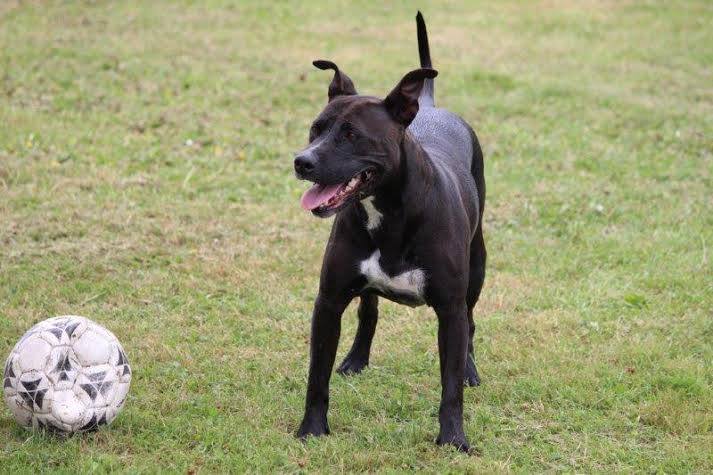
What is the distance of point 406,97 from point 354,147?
1.20 ft

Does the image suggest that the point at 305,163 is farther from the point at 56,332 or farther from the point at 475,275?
the point at 475,275

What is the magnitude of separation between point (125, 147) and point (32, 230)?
8.01 feet

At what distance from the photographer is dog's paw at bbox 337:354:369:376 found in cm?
607

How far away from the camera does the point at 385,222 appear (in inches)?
188

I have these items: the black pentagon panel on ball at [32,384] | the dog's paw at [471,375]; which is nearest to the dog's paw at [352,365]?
the dog's paw at [471,375]

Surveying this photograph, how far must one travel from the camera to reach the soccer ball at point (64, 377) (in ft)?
15.6

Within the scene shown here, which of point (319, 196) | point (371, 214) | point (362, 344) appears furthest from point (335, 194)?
point (362, 344)

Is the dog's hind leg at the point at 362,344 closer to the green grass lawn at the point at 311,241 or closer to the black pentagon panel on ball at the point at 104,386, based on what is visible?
the green grass lawn at the point at 311,241

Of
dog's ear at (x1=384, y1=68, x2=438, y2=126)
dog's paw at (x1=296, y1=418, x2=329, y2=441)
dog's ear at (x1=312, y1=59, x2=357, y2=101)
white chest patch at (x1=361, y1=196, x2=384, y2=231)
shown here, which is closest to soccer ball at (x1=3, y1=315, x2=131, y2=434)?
dog's paw at (x1=296, y1=418, x2=329, y2=441)

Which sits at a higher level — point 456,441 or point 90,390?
point 90,390

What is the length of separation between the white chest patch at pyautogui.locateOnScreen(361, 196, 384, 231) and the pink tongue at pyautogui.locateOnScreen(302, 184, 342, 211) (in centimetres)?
27

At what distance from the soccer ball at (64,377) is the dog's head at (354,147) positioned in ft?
4.21

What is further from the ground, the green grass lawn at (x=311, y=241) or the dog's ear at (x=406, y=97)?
the dog's ear at (x=406, y=97)

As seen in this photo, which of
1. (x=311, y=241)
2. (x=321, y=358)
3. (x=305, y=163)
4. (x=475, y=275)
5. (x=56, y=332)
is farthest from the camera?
(x=311, y=241)
